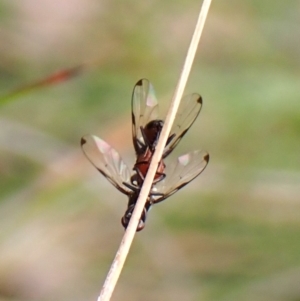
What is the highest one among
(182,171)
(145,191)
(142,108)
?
(142,108)

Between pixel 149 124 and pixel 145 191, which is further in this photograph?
pixel 149 124

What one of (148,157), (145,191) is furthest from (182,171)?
(145,191)

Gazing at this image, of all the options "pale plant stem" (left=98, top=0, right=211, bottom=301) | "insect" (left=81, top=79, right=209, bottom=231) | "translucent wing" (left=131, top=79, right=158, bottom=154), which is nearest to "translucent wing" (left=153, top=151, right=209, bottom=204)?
"insect" (left=81, top=79, right=209, bottom=231)

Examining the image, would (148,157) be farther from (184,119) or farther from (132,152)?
(132,152)

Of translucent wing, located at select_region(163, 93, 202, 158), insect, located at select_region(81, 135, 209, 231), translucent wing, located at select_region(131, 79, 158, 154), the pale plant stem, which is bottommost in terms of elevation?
the pale plant stem

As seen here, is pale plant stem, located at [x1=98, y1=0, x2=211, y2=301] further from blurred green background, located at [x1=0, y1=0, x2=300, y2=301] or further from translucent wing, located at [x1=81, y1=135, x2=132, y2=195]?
blurred green background, located at [x1=0, y1=0, x2=300, y2=301]

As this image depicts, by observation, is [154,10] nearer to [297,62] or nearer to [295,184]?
[297,62]

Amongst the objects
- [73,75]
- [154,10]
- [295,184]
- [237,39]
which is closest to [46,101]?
[73,75]
